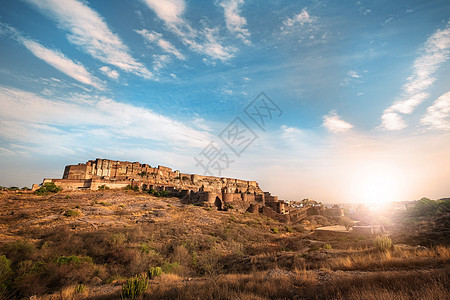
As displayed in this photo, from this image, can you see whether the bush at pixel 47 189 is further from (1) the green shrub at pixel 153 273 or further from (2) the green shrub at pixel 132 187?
(1) the green shrub at pixel 153 273

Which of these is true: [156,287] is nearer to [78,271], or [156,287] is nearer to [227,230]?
[78,271]

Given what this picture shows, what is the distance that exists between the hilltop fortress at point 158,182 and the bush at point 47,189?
1.62 m

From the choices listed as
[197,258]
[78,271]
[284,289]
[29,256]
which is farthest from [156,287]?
[29,256]

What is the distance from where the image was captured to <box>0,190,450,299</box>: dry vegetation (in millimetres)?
5488

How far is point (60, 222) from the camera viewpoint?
18.2m

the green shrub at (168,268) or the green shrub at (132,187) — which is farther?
the green shrub at (132,187)

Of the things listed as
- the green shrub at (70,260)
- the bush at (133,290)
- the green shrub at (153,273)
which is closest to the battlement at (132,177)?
the green shrub at (70,260)

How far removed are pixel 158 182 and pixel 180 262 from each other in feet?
143

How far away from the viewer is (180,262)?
47.0ft

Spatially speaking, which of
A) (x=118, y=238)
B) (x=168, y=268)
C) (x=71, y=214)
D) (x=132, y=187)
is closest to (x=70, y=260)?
(x=118, y=238)

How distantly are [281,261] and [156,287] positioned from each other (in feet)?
23.0

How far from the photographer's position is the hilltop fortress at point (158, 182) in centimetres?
4112

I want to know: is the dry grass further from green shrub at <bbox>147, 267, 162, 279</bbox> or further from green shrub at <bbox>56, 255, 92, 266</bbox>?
green shrub at <bbox>56, 255, 92, 266</bbox>

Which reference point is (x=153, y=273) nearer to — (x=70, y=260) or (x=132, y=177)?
(x=70, y=260)
